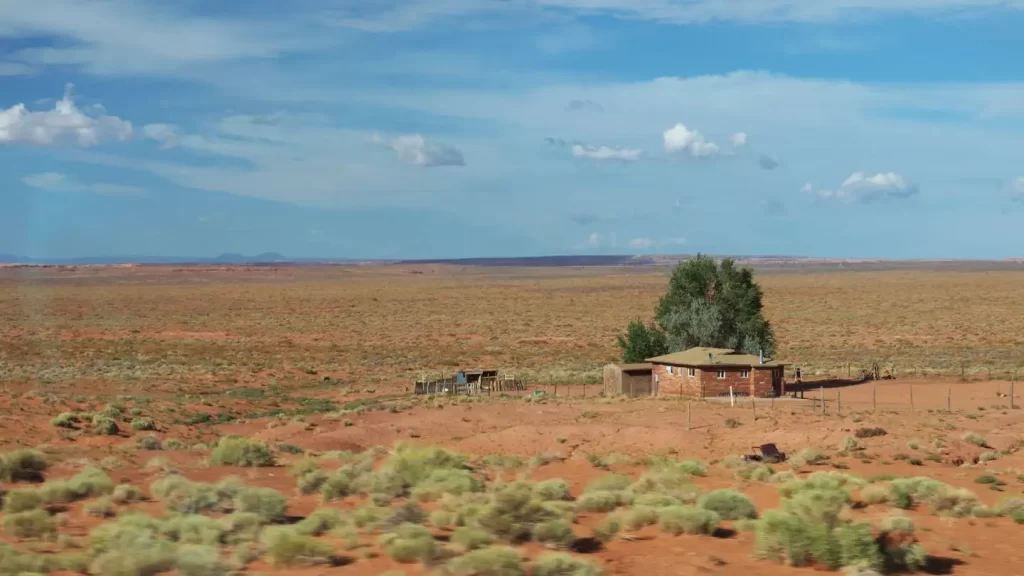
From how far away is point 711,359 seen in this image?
4194 cm

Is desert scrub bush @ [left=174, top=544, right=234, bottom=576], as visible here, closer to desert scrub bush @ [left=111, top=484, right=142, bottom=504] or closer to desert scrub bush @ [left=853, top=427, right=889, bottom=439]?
desert scrub bush @ [left=111, top=484, right=142, bottom=504]

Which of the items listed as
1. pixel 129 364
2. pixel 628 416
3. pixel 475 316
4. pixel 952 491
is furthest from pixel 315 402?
pixel 475 316

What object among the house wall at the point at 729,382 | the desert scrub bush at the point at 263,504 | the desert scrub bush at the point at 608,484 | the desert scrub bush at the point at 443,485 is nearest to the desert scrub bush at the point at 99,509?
the desert scrub bush at the point at 263,504

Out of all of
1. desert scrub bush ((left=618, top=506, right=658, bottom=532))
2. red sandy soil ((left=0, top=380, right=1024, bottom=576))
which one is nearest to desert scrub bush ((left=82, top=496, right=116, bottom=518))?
red sandy soil ((left=0, top=380, right=1024, bottom=576))

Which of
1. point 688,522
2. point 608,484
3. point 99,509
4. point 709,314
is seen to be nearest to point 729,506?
point 688,522

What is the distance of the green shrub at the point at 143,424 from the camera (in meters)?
32.1

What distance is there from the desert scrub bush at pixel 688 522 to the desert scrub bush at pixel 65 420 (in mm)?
22078

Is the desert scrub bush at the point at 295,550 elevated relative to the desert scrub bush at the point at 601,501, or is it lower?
elevated

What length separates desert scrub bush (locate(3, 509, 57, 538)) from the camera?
46.8 ft

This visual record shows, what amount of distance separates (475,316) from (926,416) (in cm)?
6957

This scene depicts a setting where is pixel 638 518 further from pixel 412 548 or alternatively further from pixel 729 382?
pixel 729 382

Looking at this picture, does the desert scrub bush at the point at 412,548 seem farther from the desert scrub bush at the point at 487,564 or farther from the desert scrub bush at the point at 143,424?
the desert scrub bush at the point at 143,424

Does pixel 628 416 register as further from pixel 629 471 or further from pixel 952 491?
pixel 952 491

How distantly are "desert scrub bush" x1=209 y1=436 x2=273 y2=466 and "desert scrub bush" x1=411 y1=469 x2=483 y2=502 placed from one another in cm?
536
